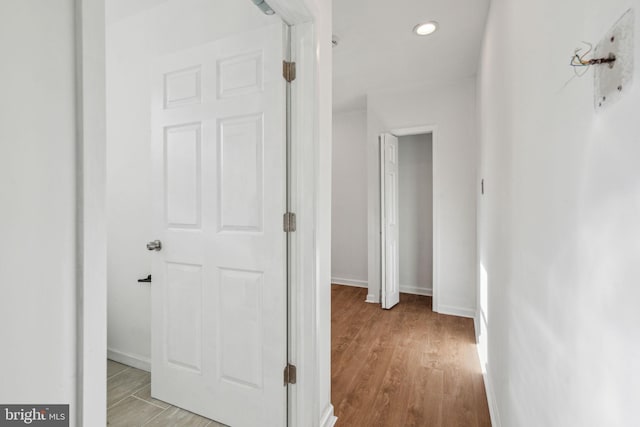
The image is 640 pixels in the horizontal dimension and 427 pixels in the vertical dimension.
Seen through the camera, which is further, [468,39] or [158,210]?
[468,39]

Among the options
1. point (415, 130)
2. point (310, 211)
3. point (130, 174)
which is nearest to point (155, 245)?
point (130, 174)

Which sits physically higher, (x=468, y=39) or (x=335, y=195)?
(x=468, y=39)

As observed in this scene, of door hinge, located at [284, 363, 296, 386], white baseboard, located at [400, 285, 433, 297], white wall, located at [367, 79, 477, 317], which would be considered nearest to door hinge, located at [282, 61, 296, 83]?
door hinge, located at [284, 363, 296, 386]

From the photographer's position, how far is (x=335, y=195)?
4824mm

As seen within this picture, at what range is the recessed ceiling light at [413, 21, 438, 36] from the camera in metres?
2.32

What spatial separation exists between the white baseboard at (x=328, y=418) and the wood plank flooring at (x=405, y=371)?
36 millimetres

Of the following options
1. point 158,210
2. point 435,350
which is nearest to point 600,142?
point 158,210

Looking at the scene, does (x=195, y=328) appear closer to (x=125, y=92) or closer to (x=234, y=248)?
(x=234, y=248)

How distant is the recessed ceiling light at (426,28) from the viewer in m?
2.32

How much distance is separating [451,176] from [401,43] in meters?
1.57

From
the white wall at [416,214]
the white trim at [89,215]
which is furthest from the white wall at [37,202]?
the white wall at [416,214]

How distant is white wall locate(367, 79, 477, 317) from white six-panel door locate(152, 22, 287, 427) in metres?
2.53

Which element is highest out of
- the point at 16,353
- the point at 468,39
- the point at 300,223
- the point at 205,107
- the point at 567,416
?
the point at 468,39

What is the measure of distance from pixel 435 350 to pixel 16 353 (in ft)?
9.03
